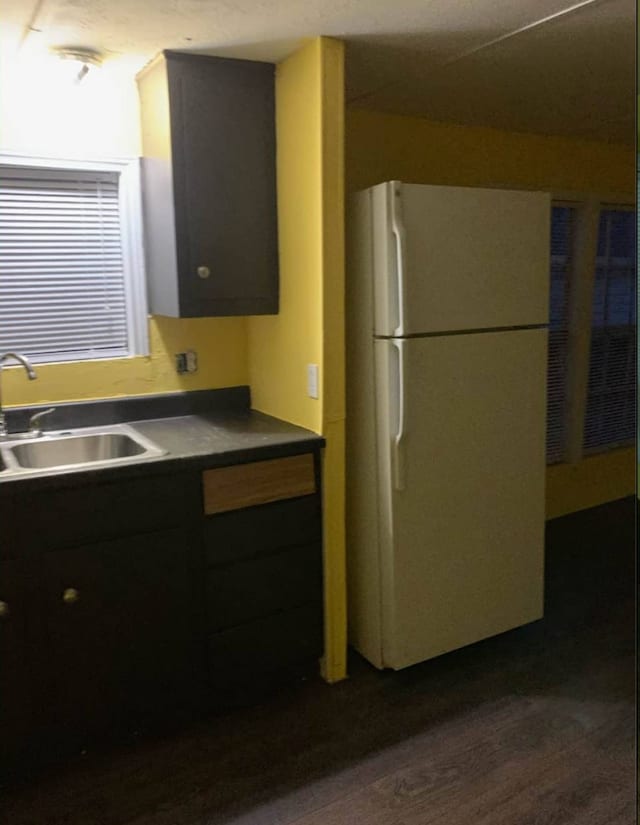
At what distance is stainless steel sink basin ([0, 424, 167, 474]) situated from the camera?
232cm

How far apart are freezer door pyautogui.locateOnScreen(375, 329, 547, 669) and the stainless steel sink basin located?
84cm

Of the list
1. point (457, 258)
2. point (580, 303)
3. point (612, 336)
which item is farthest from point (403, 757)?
point (612, 336)

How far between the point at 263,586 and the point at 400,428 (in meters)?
0.70

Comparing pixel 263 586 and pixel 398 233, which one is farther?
pixel 263 586

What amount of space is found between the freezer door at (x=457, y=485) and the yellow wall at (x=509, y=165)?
1059mm

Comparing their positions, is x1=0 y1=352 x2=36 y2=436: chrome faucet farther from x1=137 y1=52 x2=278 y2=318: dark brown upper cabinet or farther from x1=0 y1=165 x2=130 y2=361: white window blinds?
x1=137 y1=52 x2=278 y2=318: dark brown upper cabinet

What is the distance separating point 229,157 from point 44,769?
6.63 ft

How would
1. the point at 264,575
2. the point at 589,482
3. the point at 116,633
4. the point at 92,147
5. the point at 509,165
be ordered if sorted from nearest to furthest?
the point at 116,633 < the point at 264,575 < the point at 92,147 < the point at 509,165 < the point at 589,482

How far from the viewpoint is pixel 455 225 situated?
2.33 m

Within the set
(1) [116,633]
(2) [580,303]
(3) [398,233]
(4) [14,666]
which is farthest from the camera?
(2) [580,303]

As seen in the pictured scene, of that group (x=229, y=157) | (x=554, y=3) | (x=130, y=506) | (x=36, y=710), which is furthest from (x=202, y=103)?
(x=36, y=710)

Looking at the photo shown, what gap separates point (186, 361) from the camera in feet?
Answer: 9.04

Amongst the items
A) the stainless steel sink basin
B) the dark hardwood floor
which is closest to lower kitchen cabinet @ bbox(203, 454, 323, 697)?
the dark hardwood floor

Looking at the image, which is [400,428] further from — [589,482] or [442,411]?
[589,482]
